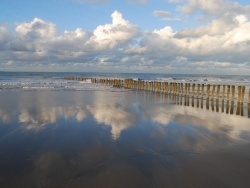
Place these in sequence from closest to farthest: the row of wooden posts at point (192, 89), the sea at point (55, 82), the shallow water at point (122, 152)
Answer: the shallow water at point (122, 152), the row of wooden posts at point (192, 89), the sea at point (55, 82)

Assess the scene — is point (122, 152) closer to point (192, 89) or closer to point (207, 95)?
point (207, 95)

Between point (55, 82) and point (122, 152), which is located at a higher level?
point (122, 152)

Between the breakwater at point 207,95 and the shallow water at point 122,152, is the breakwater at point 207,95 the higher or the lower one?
the lower one

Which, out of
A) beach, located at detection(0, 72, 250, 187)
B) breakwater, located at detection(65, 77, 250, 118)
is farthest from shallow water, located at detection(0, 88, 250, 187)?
breakwater, located at detection(65, 77, 250, 118)

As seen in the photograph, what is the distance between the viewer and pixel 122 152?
671 cm

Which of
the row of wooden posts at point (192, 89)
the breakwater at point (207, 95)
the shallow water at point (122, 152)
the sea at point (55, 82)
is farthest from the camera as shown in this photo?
the sea at point (55, 82)

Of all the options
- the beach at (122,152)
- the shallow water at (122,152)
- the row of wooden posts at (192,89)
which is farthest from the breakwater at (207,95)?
the beach at (122,152)

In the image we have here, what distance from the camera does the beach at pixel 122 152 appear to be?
5.08 meters

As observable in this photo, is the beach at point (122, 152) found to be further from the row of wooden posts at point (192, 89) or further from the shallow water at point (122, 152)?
the row of wooden posts at point (192, 89)

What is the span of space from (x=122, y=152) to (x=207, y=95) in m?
16.6

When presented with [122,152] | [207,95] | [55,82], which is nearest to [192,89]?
[207,95]

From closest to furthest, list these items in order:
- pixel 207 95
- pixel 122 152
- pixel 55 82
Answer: pixel 122 152
pixel 207 95
pixel 55 82

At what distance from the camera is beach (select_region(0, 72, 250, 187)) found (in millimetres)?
5082

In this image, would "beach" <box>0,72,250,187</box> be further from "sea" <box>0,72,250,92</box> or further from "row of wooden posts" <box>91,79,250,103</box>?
"sea" <box>0,72,250,92</box>
